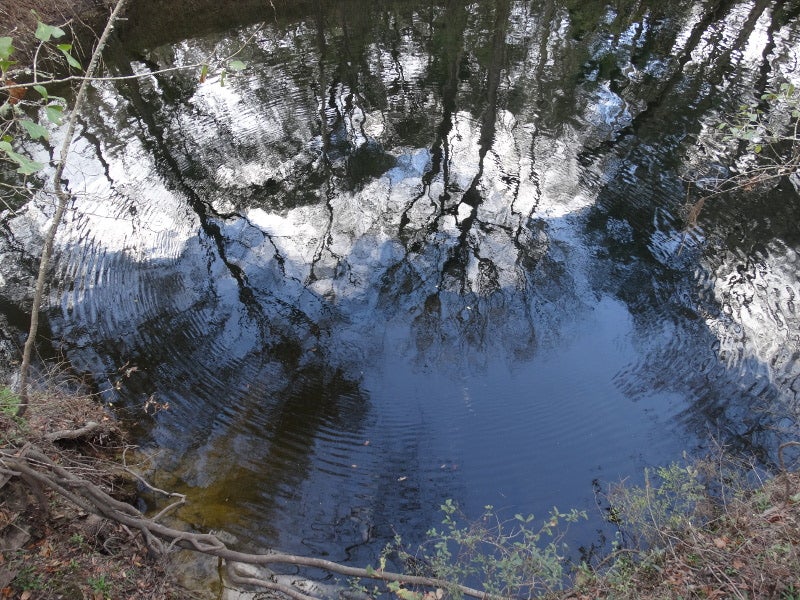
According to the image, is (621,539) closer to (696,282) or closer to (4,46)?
(696,282)

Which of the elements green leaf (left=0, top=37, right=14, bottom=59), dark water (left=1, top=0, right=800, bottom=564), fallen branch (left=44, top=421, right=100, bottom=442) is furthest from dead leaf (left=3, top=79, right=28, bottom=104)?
fallen branch (left=44, top=421, right=100, bottom=442)

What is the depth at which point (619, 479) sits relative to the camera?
5488mm

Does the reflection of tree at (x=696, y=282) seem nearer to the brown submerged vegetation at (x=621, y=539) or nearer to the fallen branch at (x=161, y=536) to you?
the brown submerged vegetation at (x=621, y=539)

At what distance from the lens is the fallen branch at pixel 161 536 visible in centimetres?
417

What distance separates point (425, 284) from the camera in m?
7.73

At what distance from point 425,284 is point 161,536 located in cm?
441

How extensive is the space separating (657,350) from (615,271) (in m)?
1.38

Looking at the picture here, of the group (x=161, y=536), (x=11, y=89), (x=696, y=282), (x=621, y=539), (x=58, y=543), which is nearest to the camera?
(x=11, y=89)

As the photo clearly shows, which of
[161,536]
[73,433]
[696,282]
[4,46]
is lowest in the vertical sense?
[161,536]

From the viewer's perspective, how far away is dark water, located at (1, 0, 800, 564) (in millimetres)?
5762

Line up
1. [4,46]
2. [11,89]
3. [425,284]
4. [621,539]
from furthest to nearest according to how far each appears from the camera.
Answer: [425,284] < [621,539] < [11,89] < [4,46]

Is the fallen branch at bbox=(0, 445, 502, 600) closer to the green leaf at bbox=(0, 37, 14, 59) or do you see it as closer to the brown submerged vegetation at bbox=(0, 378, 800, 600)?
the brown submerged vegetation at bbox=(0, 378, 800, 600)

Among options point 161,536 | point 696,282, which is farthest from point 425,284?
point 161,536

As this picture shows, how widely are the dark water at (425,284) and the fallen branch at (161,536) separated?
0.58m
